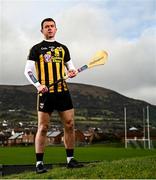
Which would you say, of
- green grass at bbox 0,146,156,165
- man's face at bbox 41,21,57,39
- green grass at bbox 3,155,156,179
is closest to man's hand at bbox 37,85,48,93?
man's face at bbox 41,21,57,39

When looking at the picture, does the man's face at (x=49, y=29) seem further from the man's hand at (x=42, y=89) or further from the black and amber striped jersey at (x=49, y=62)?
the man's hand at (x=42, y=89)

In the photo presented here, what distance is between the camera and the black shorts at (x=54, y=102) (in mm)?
7332

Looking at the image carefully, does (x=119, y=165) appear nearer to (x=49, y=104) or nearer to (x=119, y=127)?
(x=49, y=104)

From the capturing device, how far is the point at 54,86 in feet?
24.0

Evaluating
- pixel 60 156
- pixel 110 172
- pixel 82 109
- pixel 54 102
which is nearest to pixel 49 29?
pixel 54 102

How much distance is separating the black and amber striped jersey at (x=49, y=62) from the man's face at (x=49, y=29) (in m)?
0.11

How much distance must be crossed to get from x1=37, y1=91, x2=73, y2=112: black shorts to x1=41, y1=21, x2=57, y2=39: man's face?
3.16ft

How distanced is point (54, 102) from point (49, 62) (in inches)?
25.0

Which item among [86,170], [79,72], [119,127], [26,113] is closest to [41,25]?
[79,72]

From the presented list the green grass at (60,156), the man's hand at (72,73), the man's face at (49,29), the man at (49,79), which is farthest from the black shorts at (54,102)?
the green grass at (60,156)

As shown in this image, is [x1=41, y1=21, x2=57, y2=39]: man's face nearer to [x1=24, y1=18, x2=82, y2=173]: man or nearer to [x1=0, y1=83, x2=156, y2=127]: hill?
[x1=24, y1=18, x2=82, y2=173]: man

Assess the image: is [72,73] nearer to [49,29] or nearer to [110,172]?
[49,29]

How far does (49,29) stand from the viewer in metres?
7.52

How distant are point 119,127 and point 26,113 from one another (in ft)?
147
